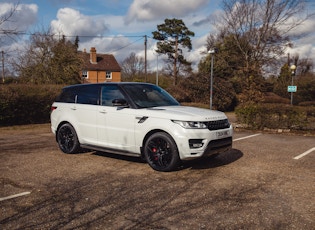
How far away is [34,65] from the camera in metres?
22.9

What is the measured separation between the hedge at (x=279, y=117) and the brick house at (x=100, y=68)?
4207cm

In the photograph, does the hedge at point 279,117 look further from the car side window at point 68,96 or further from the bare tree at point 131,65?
the bare tree at point 131,65

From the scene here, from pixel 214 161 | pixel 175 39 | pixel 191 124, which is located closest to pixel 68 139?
pixel 191 124

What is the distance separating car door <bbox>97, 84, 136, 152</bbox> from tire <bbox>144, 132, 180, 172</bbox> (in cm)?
43

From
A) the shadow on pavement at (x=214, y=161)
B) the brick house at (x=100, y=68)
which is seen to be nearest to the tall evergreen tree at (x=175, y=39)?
the brick house at (x=100, y=68)

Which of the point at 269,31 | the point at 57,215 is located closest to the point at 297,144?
the point at 57,215

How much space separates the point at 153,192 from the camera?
445cm

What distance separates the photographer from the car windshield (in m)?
6.14

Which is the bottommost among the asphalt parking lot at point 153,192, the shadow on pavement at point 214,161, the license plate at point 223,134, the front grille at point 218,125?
the asphalt parking lot at point 153,192

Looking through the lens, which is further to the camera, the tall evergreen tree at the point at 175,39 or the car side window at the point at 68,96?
the tall evergreen tree at the point at 175,39

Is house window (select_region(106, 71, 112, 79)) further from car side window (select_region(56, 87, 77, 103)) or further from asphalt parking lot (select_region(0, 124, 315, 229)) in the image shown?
asphalt parking lot (select_region(0, 124, 315, 229))

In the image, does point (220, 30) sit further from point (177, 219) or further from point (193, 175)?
point (177, 219)

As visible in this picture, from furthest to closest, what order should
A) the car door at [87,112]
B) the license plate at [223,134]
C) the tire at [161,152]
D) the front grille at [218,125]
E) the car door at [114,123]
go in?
the car door at [87,112] < the car door at [114,123] < the license plate at [223,134] < the front grille at [218,125] < the tire at [161,152]

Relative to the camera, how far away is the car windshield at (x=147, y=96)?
6145 millimetres
